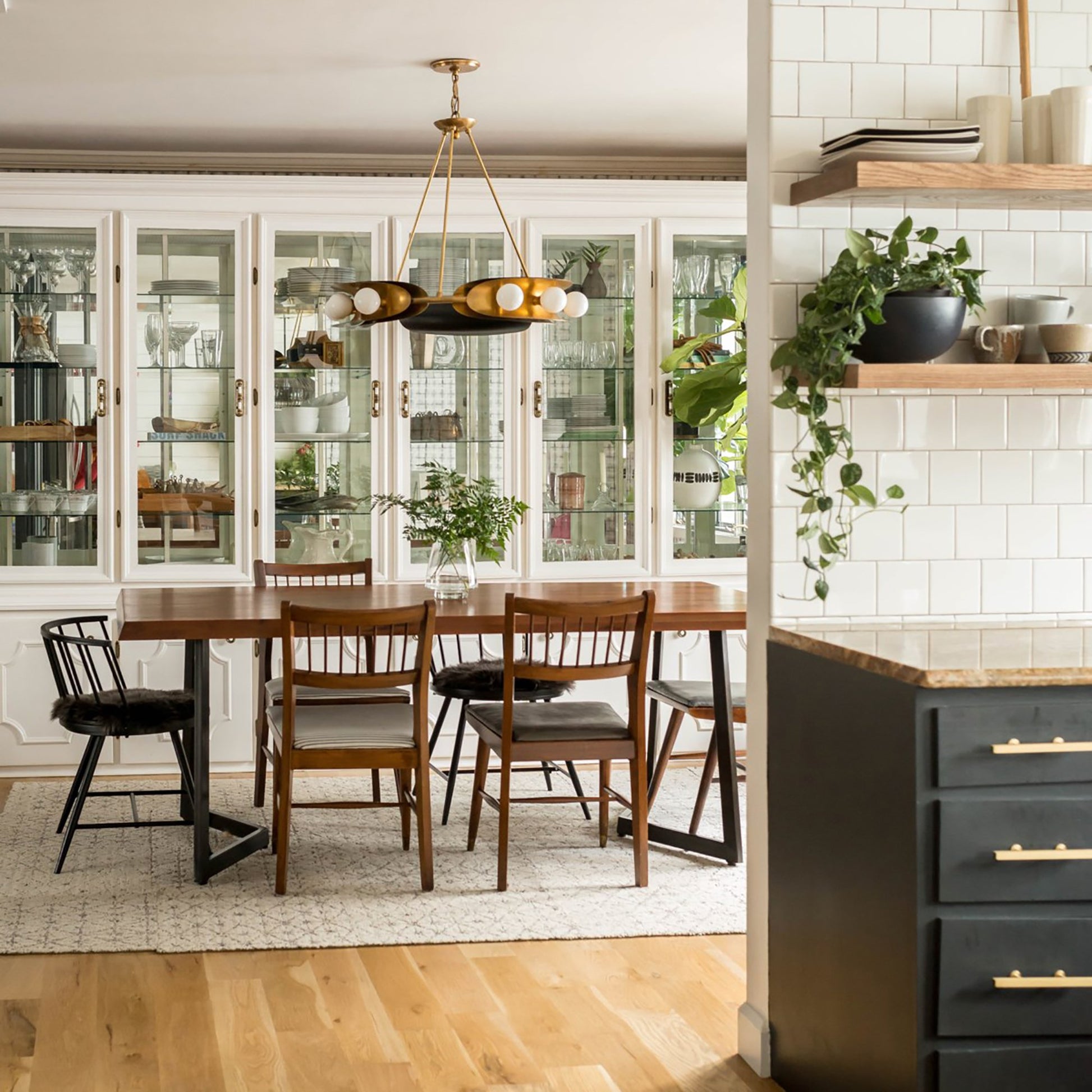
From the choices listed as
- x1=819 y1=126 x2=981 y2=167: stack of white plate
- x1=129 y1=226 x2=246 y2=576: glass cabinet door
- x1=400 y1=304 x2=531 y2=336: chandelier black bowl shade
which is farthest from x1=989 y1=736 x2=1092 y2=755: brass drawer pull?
x1=129 y1=226 x2=246 y2=576: glass cabinet door

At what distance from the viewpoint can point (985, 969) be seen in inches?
82.0

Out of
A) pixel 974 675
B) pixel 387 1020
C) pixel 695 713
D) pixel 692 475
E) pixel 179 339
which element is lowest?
pixel 387 1020

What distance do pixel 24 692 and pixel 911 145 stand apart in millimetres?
4134

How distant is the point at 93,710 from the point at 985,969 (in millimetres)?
2869

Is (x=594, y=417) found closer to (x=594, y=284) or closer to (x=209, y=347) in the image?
(x=594, y=284)

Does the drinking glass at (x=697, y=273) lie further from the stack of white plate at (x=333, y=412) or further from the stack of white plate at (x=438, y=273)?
the stack of white plate at (x=333, y=412)

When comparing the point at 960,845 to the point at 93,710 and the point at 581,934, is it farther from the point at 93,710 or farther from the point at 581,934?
the point at 93,710

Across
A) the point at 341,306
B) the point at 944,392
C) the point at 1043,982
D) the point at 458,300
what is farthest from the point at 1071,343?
the point at 341,306

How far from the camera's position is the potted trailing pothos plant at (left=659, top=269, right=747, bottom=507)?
211 inches

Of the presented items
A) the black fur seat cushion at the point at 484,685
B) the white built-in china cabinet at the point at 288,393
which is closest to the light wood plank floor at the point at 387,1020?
the black fur seat cushion at the point at 484,685

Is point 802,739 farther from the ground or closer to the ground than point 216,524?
closer to the ground

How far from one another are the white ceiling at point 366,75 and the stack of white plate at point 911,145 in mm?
1739

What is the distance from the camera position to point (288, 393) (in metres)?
5.55

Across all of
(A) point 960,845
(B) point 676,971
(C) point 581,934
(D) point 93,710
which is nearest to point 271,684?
(D) point 93,710
